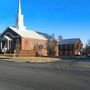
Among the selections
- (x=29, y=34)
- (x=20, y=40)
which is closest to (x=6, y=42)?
(x=20, y=40)

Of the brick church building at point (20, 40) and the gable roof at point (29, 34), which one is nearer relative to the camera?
the brick church building at point (20, 40)

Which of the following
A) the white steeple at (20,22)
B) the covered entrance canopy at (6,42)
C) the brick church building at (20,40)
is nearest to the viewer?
the brick church building at (20,40)

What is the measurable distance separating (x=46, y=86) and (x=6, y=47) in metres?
53.4

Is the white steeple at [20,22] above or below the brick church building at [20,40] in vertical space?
above

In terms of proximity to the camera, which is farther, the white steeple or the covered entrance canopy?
the white steeple

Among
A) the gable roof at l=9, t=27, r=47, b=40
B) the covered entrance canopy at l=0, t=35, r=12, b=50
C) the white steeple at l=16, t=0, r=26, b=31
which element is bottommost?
the covered entrance canopy at l=0, t=35, r=12, b=50

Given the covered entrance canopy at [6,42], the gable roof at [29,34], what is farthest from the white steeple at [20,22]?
the covered entrance canopy at [6,42]

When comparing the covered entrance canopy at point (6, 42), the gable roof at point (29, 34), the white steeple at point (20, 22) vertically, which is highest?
the white steeple at point (20, 22)

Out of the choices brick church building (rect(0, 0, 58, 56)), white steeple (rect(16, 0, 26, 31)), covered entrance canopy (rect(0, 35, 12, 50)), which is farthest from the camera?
white steeple (rect(16, 0, 26, 31))

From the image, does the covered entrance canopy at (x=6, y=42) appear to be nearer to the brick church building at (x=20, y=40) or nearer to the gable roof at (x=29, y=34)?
the brick church building at (x=20, y=40)

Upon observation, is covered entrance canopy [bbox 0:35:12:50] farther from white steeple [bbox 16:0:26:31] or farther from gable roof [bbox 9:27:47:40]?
white steeple [bbox 16:0:26:31]

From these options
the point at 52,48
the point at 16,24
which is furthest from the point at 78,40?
the point at 16,24

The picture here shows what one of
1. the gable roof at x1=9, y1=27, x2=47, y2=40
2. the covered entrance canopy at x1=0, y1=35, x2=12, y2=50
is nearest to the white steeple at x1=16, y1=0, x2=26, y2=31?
the gable roof at x1=9, y1=27, x2=47, y2=40

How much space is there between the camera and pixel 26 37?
64.4 m
